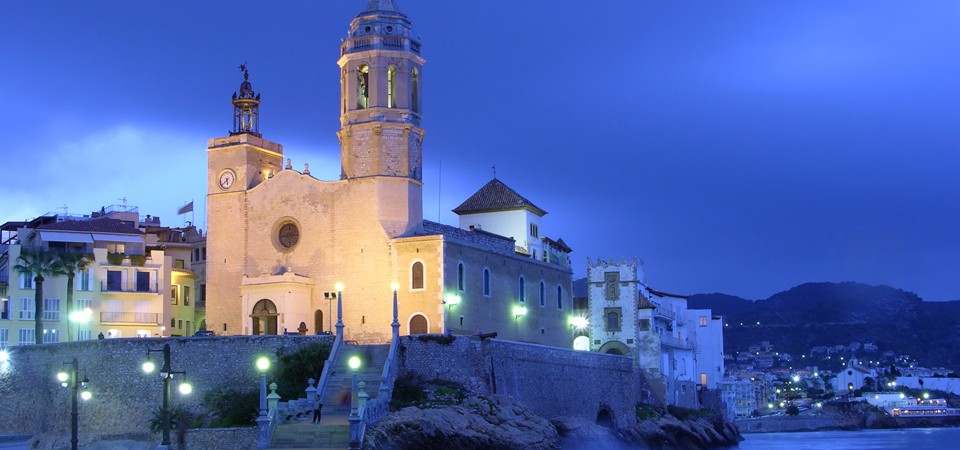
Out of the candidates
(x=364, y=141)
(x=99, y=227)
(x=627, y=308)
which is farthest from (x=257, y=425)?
(x=627, y=308)

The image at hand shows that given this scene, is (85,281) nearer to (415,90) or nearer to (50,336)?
(50,336)

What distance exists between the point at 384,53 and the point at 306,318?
13.1 m

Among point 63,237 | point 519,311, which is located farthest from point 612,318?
point 63,237

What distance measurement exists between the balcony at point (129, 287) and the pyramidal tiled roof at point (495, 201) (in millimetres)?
22259

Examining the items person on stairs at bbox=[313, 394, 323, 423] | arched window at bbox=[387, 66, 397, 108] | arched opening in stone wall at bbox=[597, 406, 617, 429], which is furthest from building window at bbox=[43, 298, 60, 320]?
arched opening in stone wall at bbox=[597, 406, 617, 429]

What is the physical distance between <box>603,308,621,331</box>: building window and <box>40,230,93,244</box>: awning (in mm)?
34686

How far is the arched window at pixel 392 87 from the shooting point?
59.1 metres

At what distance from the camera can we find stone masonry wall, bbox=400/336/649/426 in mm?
50250

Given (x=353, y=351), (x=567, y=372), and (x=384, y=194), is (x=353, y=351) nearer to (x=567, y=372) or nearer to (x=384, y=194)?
(x=384, y=194)

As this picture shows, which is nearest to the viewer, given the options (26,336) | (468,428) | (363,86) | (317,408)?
(317,408)

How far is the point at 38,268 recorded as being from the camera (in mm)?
56344

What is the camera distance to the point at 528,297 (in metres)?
66.9

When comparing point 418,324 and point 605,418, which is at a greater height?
point 418,324

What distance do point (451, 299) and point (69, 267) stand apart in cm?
1783
